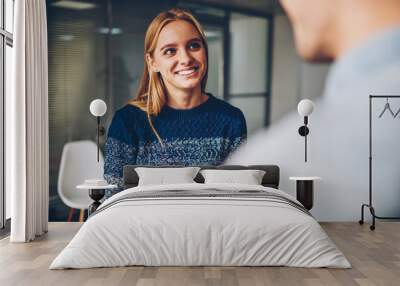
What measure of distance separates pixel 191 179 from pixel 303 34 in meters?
2.36

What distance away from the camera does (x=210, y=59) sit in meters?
7.78

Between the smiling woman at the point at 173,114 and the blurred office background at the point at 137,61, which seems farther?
the blurred office background at the point at 137,61

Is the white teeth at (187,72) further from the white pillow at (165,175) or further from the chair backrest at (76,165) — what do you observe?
the chair backrest at (76,165)

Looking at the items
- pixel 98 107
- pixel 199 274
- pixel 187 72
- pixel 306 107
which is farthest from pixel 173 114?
pixel 199 274

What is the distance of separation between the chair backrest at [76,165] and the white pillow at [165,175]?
83 cm

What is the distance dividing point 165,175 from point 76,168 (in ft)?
4.55

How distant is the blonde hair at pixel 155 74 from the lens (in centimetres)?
776

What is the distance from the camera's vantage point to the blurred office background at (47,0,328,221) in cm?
775

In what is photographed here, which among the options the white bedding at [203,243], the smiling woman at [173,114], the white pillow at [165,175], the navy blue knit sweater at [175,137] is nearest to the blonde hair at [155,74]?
the smiling woman at [173,114]

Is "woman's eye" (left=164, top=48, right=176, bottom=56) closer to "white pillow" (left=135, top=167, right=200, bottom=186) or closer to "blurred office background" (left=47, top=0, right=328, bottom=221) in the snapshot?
"blurred office background" (left=47, top=0, right=328, bottom=221)

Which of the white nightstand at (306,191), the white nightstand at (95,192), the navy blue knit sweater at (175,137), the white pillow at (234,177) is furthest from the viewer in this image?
the navy blue knit sweater at (175,137)

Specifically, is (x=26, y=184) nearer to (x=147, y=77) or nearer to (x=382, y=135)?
(x=147, y=77)

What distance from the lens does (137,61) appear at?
25.6 ft

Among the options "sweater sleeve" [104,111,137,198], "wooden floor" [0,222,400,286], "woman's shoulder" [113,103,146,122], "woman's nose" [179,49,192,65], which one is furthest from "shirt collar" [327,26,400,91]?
"wooden floor" [0,222,400,286]
